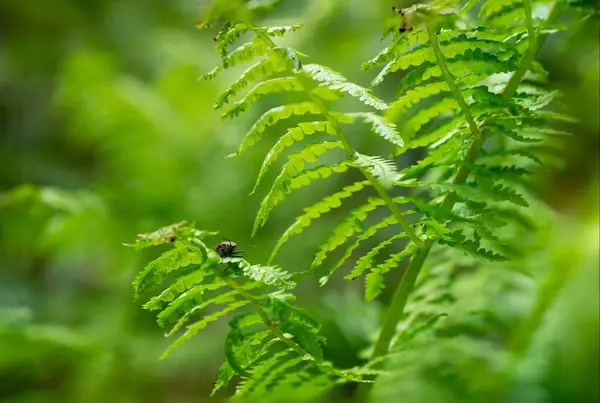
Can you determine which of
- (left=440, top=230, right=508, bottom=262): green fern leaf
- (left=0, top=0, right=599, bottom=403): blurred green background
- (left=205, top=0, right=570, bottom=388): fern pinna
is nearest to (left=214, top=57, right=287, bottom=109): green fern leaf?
(left=205, top=0, right=570, bottom=388): fern pinna

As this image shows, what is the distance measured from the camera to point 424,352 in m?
1.17

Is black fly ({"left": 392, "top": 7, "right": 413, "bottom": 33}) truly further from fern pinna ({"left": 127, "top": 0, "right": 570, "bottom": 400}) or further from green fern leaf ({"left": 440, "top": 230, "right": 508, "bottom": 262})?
green fern leaf ({"left": 440, "top": 230, "right": 508, "bottom": 262})

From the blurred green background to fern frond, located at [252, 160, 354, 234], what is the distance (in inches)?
19.3

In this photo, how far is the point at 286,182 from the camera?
67 centimetres

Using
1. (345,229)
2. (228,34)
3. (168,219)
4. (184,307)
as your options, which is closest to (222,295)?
(184,307)

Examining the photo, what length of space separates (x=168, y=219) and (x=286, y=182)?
0.92 metres

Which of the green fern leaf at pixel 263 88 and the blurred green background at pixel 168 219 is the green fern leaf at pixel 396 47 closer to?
the green fern leaf at pixel 263 88

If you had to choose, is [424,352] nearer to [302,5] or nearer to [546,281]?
[546,281]

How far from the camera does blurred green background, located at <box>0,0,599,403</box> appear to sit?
4.16 ft

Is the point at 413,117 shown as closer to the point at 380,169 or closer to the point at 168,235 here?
the point at 380,169

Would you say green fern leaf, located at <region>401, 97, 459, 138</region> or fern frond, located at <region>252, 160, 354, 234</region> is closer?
fern frond, located at <region>252, 160, 354, 234</region>

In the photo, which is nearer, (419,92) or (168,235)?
(168,235)

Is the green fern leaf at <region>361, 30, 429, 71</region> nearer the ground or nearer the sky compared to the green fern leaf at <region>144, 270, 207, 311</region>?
nearer the sky

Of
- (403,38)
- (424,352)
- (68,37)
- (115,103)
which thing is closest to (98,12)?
(68,37)
